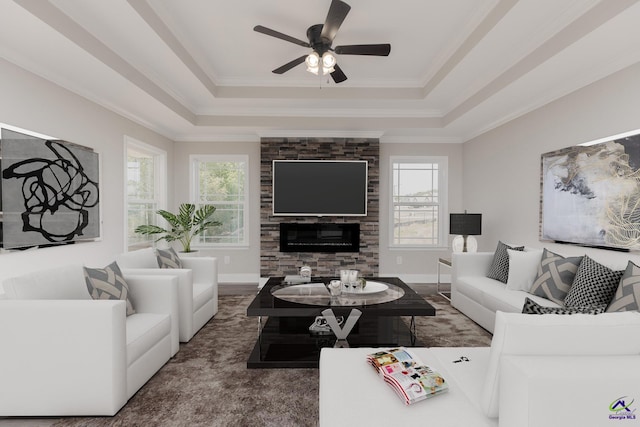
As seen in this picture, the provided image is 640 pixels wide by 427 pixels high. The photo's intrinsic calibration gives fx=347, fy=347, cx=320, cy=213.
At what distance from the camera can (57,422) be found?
1982 mm

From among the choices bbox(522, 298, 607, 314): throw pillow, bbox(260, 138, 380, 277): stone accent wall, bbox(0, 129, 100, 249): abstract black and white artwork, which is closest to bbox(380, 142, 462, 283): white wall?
bbox(260, 138, 380, 277): stone accent wall

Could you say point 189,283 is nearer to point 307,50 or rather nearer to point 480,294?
point 307,50

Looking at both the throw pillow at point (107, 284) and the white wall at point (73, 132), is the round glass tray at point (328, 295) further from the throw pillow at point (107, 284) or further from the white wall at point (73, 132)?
the white wall at point (73, 132)

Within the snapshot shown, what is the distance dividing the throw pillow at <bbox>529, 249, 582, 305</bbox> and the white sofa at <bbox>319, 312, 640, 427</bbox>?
1.82 meters

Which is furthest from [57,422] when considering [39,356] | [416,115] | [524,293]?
[416,115]

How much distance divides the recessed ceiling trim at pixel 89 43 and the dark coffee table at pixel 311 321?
7.95 feet

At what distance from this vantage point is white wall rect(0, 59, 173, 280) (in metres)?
2.76

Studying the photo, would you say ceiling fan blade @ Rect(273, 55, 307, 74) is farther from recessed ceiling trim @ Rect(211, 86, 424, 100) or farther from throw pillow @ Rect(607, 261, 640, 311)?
throw pillow @ Rect(607, 261, 640, 311)

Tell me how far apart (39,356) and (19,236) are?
1.33 m

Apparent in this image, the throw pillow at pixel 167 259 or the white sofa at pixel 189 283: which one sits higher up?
the throw pillow at pixel 167 259

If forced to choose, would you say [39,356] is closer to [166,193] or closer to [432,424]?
Answer: [432,424]

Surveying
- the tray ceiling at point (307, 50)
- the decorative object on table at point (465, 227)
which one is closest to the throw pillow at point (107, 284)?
the tray ceiling at point (307, 50)

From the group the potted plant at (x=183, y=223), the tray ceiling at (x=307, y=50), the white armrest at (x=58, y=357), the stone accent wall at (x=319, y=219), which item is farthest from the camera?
the stone accent wall at (x=319, y=219)

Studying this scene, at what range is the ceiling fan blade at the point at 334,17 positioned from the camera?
2.34 metres
